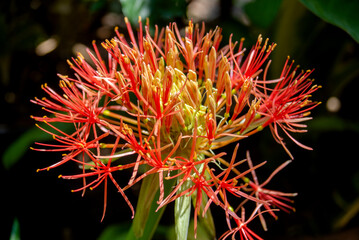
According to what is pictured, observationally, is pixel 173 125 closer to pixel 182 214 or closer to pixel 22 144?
pixel 182 214

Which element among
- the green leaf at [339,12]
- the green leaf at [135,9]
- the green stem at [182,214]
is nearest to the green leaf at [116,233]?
the green stem at [182,214]

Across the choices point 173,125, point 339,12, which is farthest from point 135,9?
point 339,12

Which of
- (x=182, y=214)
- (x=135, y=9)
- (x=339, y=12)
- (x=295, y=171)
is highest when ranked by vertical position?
(x=135, y=9)

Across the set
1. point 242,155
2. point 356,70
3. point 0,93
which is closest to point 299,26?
A: point 356,70

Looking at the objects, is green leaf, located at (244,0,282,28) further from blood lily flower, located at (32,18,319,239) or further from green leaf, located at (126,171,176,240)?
green leaf, located at (126,171,176,240)

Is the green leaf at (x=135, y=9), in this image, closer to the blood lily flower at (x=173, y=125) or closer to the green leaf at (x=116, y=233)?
the blood lily flower at (x=173, y=125)

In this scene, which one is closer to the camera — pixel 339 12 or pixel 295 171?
pixel 339 12

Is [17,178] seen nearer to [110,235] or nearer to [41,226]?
[41,226]
